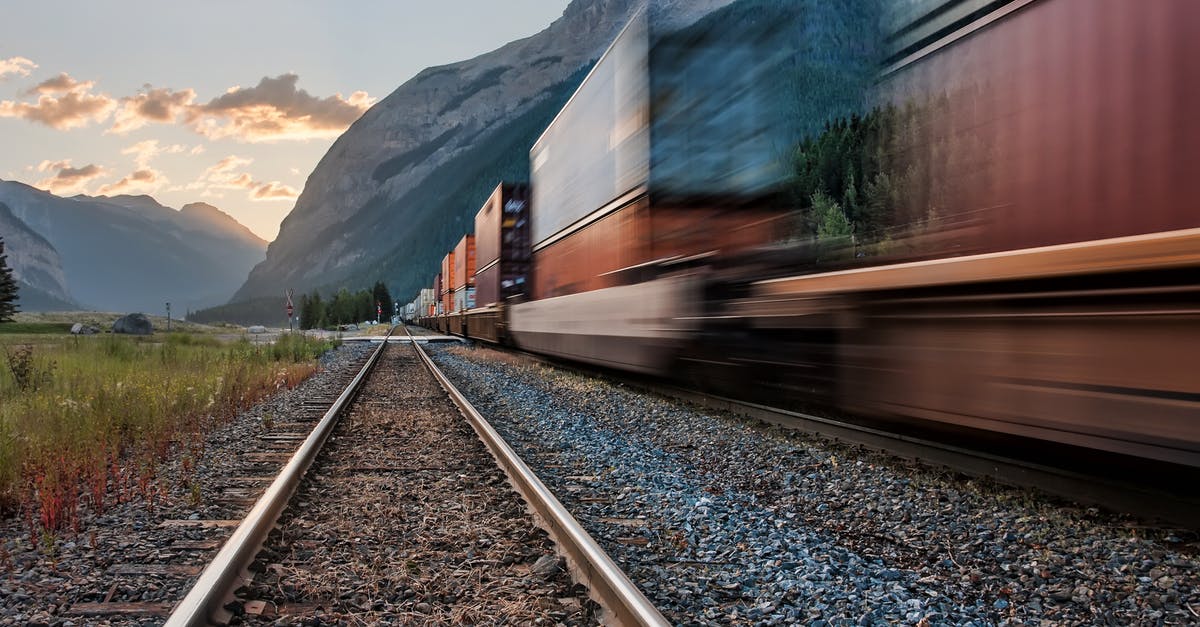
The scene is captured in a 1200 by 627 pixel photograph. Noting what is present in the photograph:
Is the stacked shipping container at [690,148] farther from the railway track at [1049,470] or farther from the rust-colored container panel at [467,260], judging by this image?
the rust-colored container panel at [467,260]

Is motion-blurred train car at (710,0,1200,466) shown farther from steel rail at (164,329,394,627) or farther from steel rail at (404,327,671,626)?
steel rail at (164,329,394,627)

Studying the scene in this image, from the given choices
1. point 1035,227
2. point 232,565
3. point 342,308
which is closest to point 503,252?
point 1035,227

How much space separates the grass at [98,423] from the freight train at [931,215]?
4526 millimetres

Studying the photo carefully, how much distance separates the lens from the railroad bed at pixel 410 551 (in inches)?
117

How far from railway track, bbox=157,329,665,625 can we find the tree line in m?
109

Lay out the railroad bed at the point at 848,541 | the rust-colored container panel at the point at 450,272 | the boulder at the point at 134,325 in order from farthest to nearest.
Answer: the boulder at the point at 134,325 → the rust-colored container panel at the point at 450,272 → the railroad bed at the point at 848,541

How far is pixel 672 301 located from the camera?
7.81 metres

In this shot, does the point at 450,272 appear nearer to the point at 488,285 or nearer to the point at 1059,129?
the point at 488,285

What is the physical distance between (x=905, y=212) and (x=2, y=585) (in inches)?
191

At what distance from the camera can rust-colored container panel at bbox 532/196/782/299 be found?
25.3 ft

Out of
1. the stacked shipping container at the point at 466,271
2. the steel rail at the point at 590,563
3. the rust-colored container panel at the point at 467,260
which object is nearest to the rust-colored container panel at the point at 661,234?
the steel rail at the point at 590,563

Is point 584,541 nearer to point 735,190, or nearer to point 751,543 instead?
point 751,543

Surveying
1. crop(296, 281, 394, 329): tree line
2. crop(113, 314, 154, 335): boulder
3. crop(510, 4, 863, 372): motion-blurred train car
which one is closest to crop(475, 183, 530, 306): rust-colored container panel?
crop(510, 4, 863, 372): motion-blurred train car

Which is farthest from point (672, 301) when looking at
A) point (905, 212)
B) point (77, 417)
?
point (77, 417)
